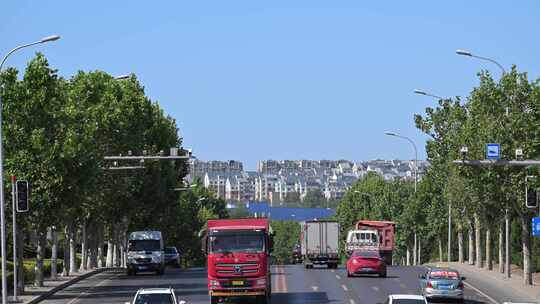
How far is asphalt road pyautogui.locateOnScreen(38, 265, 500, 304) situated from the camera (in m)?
49.4

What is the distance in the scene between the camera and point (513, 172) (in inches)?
2331

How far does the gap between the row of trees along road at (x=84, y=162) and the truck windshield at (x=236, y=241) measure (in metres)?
13.6

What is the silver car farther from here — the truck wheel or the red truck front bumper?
the truck wheel

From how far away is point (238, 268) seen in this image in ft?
142

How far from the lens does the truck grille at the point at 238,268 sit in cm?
4334

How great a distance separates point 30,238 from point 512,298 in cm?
5445

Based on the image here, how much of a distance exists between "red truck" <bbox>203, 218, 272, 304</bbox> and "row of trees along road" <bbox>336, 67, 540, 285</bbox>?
64.5 ft

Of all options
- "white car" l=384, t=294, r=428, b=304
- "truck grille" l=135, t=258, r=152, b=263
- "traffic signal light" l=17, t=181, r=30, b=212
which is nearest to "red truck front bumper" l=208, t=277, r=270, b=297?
"traffic signal light" l=17, t=181, r=30, b=212

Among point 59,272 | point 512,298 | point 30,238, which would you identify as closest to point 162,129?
point 30,238

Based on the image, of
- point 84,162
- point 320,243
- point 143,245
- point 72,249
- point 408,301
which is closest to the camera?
point 408,301

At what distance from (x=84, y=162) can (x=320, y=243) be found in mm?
24635

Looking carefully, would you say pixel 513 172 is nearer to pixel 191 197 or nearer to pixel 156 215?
pixel 156 215

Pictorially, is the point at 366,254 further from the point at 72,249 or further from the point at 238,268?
the point at 238,268

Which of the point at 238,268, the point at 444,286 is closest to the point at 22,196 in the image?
the point at 238,268
